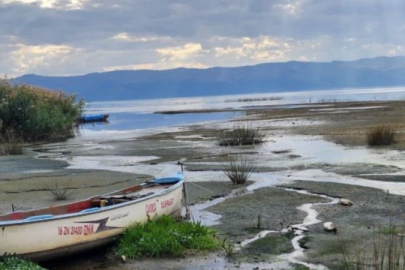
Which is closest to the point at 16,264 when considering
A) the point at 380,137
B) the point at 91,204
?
the point at 91,204

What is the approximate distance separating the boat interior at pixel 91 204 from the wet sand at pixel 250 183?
865 mm

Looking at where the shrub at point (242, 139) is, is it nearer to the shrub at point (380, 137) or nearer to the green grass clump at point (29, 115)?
the shrub at point (380, 137)

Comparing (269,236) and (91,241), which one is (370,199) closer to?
(269,236)

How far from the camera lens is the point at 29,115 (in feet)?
102

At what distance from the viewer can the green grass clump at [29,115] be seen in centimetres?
3094

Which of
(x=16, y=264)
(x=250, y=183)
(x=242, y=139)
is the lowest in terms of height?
(x=250, y=183)

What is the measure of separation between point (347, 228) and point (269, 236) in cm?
132

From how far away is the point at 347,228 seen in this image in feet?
30.1

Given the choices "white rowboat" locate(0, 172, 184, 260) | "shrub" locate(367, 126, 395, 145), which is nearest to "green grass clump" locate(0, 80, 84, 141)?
"shrub" locate(367, 126, 395, 145)

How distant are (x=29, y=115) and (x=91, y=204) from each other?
75.7ft

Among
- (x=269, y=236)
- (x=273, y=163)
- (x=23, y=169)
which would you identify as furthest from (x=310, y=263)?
(x=23, y=169)

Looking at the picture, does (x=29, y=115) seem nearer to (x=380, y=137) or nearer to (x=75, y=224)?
(x=380, y=137)

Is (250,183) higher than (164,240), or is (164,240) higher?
(164,240)

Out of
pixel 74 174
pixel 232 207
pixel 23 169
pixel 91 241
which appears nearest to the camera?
pixel 91 241
